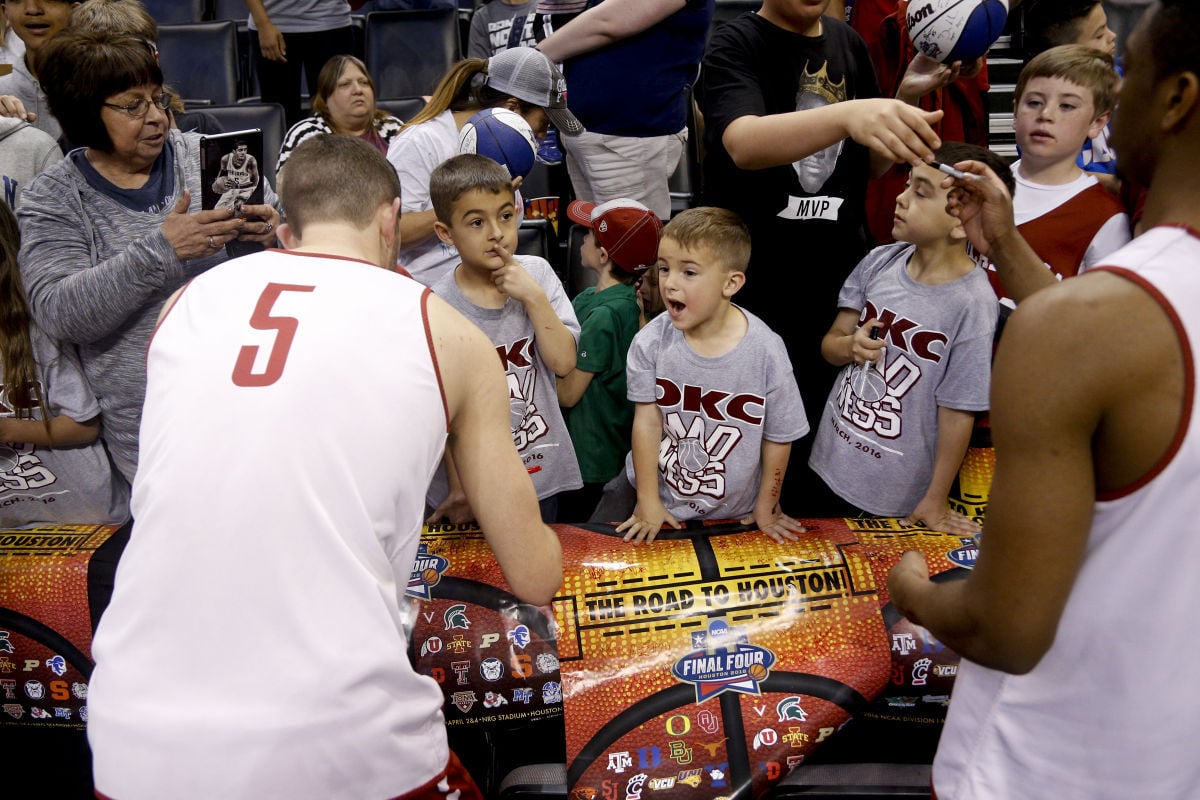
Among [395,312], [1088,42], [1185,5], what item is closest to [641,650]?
[395,312]

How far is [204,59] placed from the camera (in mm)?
5898

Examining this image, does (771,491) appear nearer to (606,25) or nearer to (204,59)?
(606,25)

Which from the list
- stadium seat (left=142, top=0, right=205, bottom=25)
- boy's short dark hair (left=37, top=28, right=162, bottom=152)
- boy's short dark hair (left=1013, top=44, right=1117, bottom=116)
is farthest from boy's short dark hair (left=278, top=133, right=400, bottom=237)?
stadium seat (left=142, top=0, right=205, bottom=25)

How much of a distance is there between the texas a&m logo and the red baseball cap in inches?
24.5

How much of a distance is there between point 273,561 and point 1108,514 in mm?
1111

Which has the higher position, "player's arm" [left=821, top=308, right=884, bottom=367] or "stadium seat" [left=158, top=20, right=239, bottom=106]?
"stadium seat" [left=158, top=20, right=239, bottom=106]

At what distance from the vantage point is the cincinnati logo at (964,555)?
2541 millimetres

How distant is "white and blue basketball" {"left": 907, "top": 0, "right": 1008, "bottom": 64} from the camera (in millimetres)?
2678

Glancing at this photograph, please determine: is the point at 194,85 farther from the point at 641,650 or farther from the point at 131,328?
the point at 641,650

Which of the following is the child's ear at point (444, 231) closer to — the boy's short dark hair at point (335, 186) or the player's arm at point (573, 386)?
the player's arm at point (573, 386)

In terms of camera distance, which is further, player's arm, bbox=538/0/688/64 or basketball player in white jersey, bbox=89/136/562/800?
player's arm, bbox=538/0/688/64

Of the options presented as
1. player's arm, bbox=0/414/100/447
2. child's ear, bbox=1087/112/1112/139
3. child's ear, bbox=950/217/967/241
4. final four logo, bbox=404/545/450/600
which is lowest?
final four logo, bbox=404/545/450/600

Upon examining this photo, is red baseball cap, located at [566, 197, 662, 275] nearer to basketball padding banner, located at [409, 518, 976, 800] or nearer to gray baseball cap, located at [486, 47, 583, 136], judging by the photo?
gray baseball cap, located at [486, 47, 583, 136]

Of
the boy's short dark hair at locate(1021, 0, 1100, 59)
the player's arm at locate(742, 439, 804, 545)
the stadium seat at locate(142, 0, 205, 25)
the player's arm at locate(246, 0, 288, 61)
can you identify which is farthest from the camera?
the stadium seat at locate(142, 0, 205, 25)
